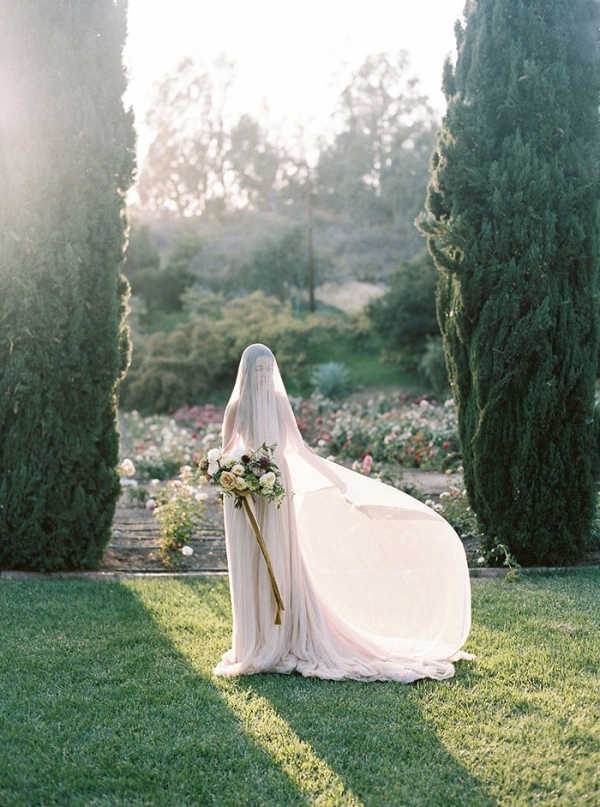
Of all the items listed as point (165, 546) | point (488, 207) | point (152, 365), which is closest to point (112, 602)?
point (165, 546)

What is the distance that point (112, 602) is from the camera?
6125 mm

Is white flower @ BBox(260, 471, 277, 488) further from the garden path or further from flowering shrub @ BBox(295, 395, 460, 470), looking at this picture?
flowering shrub @ BBox(295, 395, 460, 470)

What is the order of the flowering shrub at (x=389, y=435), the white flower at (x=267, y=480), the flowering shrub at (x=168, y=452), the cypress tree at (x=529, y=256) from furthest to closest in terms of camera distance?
the flowering shrub at (x=168, y=452), the flowering shrub at (x=389, y=435), the cypress tree at (x=529, y=256), the white flower at (x=267, y=480)

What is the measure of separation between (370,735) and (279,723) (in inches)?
17.4

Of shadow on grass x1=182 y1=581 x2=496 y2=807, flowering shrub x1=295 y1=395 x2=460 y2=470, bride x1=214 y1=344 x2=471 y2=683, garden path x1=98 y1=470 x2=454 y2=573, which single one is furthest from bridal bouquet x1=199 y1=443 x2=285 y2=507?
flowering shrub x1=295 y1=395 x2=460 y2=470

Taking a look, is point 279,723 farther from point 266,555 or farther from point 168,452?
point 168,452

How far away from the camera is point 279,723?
3906 millimetres

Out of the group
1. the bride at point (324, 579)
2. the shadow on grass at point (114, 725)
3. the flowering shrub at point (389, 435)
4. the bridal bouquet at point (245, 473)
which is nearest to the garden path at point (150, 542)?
the flowering shrub at point (389, 435)

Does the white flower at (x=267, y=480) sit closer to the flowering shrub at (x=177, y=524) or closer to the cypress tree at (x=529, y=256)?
the flowering shrub at (x=177, y=524)

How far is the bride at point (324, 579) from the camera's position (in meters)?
4.71

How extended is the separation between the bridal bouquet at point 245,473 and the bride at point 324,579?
0.64ft

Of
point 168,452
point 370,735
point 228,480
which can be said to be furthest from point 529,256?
point 168,452

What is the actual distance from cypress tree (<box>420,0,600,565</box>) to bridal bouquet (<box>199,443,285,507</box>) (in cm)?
300

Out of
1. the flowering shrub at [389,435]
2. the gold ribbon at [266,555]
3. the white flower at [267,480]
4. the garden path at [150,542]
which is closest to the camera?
the white flower at [267,480]
